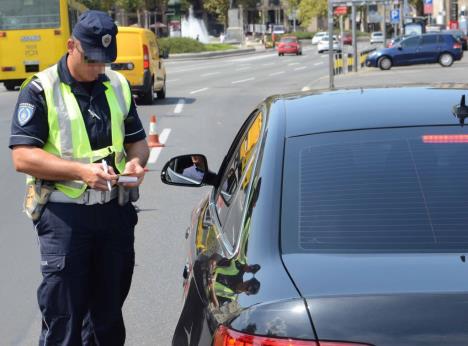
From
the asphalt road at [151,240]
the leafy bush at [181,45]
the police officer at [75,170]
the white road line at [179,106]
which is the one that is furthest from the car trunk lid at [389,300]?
the leafy bush at [181,45]

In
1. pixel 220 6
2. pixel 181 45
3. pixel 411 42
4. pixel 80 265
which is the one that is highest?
pixel 220 6

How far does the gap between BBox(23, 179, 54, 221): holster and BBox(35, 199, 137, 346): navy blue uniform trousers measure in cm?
3

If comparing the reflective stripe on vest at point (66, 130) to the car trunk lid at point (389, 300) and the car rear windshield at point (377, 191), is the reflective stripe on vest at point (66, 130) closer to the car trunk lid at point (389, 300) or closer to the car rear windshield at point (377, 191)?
the car rear windshield at point (377, 191)

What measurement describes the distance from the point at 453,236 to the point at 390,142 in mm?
546

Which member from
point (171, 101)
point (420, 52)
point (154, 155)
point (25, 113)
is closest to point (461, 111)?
point (25, 113)

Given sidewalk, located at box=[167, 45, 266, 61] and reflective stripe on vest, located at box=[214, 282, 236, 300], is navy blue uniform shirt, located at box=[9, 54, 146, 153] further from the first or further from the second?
sidewalk, located at box=[167, 45, 266, 61]

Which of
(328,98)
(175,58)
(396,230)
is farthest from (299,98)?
(175,58)

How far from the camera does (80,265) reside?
4230mm

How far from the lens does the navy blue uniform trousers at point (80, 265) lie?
4188 mm

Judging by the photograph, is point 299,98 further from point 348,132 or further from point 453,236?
A: point 453,236

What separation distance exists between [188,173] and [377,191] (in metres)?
1.63

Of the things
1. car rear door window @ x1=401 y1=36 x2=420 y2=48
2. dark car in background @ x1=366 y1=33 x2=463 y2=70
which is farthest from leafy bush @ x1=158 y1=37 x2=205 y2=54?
dark car in background @ x1=366 y1=33 x2=463 y2=70

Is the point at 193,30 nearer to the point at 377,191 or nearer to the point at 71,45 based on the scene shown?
the point at 71,45

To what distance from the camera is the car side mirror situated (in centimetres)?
A: 469
